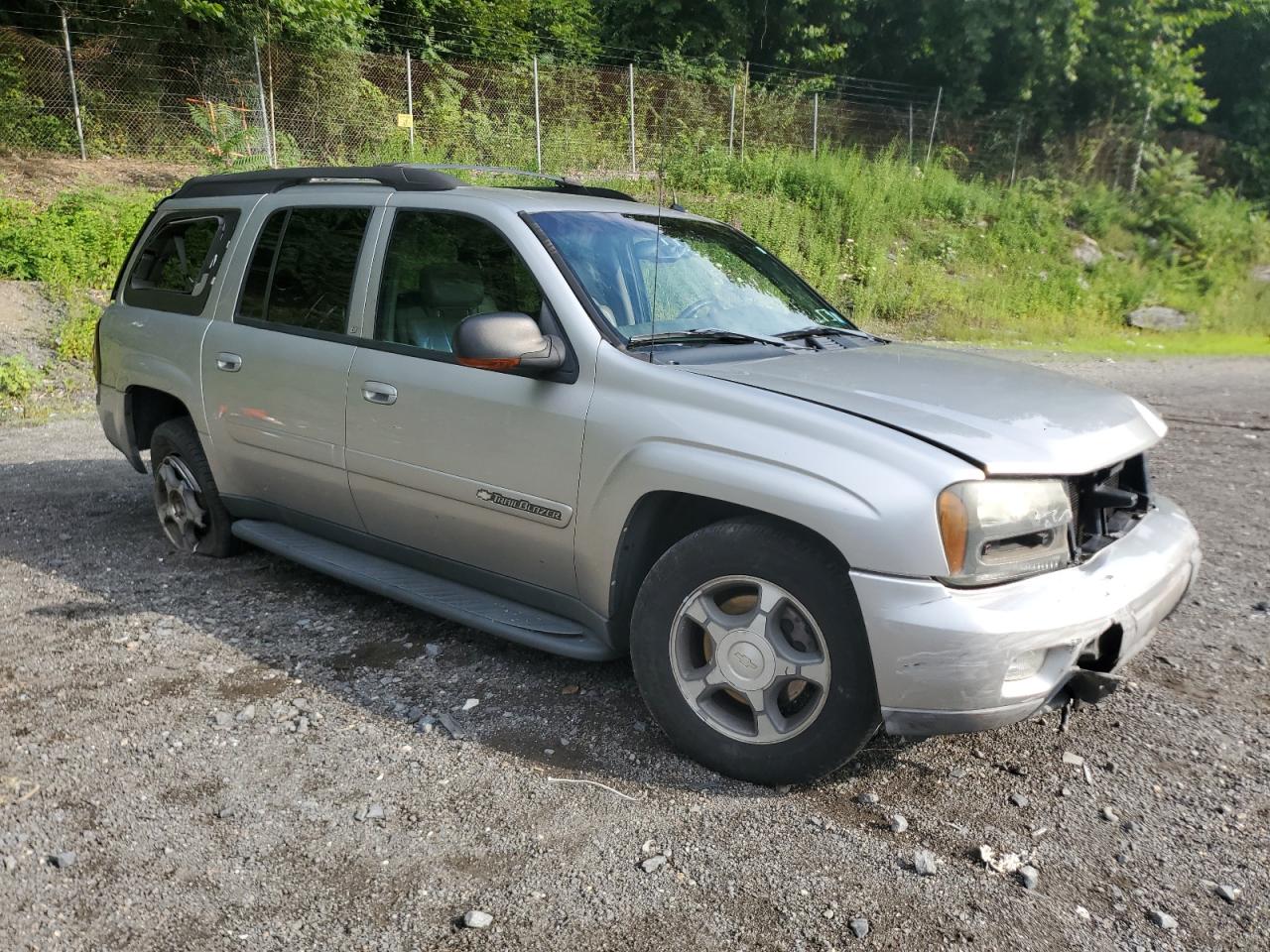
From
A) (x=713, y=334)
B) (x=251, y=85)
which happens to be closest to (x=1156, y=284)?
(x=251, y=85)

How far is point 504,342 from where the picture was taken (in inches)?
128

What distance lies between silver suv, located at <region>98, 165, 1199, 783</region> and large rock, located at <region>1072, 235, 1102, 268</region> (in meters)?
17.4

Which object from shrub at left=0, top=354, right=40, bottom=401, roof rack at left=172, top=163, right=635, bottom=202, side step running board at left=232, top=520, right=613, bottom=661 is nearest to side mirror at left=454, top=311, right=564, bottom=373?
side step running board at left=232, top=520, right=613, bottom=661

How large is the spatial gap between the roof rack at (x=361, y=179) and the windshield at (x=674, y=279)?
49 cm

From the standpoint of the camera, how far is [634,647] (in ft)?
10.7

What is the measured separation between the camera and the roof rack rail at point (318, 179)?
4.12 metres

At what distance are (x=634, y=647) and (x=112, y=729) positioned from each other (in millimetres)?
1810

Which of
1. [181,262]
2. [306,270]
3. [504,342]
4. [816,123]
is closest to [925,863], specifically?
[504,342]

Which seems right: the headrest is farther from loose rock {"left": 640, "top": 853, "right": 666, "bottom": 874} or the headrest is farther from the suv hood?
loose rock {"left": 640, "top": 853, "right": 666, "bottom": 874}

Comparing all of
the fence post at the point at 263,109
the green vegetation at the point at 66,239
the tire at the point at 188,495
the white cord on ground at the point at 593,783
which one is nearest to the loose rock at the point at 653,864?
the white cord on ground at the point at 593,783

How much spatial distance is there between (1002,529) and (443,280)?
2.27 metres

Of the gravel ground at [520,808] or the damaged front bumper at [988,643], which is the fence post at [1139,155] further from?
the damaged front bumper at [988,643]

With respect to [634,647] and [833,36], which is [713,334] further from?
[833,36]

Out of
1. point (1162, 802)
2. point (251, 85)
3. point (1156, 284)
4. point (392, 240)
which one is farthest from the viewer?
point (1156, 284)
